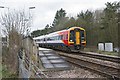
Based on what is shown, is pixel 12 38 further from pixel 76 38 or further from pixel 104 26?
pixel 104 26

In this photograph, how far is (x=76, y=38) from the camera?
27000mm

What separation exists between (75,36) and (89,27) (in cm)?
2275

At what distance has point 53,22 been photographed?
90938 mm

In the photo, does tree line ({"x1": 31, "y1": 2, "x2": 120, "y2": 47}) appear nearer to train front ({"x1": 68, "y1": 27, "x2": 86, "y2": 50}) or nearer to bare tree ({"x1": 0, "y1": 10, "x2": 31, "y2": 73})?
train front ({"x1": 68, "y1": 27, "x2": 86, "y2": 50})

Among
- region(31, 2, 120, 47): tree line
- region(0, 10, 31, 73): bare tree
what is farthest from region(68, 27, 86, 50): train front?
region(31, 2, 120, 47): tree line

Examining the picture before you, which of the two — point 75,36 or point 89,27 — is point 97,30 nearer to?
point 89,27

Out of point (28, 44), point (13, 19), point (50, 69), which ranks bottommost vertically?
point (50, 69)

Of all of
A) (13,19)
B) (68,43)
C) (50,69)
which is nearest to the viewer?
(50,69)

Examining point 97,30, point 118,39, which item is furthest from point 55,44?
point 97,30

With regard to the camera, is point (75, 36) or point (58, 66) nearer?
point (58, 66)

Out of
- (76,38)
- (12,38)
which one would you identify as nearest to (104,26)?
(76,38)

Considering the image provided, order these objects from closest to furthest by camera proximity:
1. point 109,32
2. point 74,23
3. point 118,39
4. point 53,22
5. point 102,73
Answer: point 102,73 < point 118,39 < point 109,32 < point 74,23 < point 53,22

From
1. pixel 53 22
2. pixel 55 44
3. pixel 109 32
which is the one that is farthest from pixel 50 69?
pixel 53 22

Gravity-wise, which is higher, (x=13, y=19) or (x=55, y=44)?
(x=13, y=19)
